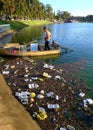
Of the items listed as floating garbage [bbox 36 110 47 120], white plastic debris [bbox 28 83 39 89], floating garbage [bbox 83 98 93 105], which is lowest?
floating garbage [bbox 83 98 93 105]

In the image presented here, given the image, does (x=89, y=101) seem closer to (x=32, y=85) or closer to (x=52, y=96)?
(x=52, y=96)

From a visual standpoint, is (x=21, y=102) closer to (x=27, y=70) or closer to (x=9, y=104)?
(x=9, y=104)

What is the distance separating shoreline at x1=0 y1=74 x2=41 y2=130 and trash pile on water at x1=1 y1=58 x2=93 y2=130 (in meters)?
0.34

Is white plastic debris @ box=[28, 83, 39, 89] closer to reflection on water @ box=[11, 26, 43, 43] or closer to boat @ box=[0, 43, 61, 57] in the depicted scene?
boat @ box=[0, 43, 61, 57]

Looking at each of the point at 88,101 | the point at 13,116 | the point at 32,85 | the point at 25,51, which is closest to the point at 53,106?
the point at 88,101

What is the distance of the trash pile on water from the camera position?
1241cm

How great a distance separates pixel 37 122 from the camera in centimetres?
1215

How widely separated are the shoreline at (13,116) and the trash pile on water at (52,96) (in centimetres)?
34

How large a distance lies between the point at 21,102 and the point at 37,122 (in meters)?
2.26

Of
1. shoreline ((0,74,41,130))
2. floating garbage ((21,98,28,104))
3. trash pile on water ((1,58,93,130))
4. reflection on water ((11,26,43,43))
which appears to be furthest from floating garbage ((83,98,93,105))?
reflection on water ((11,26,43,43))

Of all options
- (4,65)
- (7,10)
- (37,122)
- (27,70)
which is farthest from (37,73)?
(7,10)

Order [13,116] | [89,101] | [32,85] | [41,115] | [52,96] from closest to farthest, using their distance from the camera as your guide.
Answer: [13,116], [41,115], [89,101], [52,96], [32,85]

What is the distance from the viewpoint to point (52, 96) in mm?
15016

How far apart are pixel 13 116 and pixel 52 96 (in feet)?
11.4
